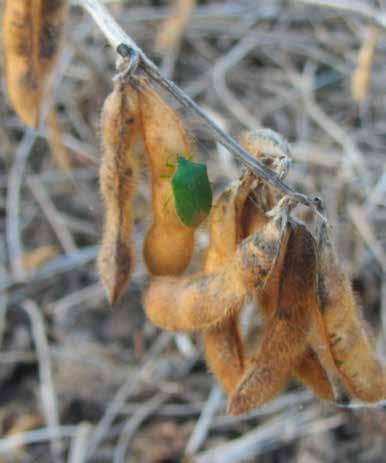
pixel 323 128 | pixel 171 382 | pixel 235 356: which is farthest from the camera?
pixel 323 128

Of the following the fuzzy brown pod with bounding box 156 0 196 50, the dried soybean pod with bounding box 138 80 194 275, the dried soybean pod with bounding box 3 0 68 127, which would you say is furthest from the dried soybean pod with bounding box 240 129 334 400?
the fuzzy brown pod with bounding box 156 0 196 50

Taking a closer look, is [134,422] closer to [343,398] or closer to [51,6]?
[343,398]

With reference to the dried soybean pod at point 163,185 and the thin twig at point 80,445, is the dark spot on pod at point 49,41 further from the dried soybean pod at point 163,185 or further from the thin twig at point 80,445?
the thin twig at point 80,445

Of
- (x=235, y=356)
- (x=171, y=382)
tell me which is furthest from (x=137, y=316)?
(x=235, y=356)

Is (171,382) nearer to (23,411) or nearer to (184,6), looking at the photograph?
(23,411)

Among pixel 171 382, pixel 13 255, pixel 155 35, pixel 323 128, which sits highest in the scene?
pixel 155 35

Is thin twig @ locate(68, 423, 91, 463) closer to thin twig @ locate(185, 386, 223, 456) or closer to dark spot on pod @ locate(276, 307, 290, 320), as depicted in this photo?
thin twig @ locate(185, 386, 223, 456)
